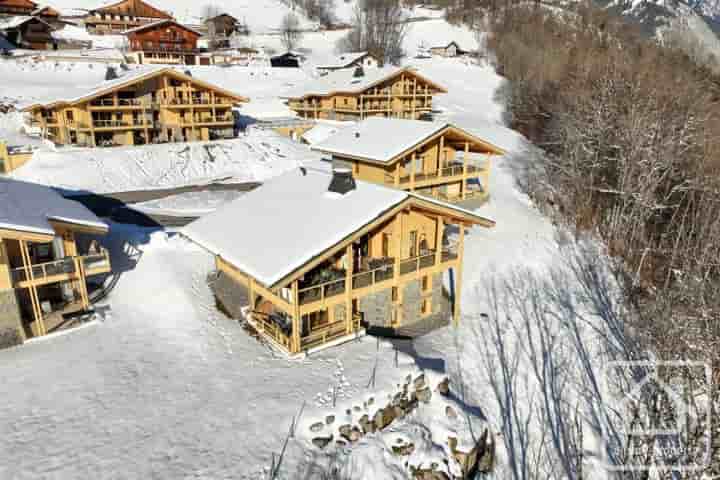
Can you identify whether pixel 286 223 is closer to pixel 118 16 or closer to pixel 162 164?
pixel 162 164

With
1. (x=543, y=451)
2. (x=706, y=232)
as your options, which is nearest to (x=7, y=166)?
(x=543, y=451)

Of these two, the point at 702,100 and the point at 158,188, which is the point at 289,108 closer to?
the point at 158,188

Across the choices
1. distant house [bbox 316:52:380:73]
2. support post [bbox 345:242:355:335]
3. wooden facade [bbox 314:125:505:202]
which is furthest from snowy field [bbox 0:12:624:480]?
distant house [bbox 316:52:380:73]

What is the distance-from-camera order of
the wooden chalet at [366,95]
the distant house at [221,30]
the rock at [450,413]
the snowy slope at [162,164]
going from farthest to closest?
the distant house at [221,30] → the wooden chalet at [366,95] → the snowy slope at [162,164] → the rock at [450,413]

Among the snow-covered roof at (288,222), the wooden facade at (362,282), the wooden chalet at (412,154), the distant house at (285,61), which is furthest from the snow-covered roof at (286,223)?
the distant house at (285,61)

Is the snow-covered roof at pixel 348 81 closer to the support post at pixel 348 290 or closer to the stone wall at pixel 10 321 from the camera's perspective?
the support post at pixel 348 290

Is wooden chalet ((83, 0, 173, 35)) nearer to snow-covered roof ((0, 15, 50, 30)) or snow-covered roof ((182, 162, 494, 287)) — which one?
snow-covered roof ((0, 15, 50, 30))
